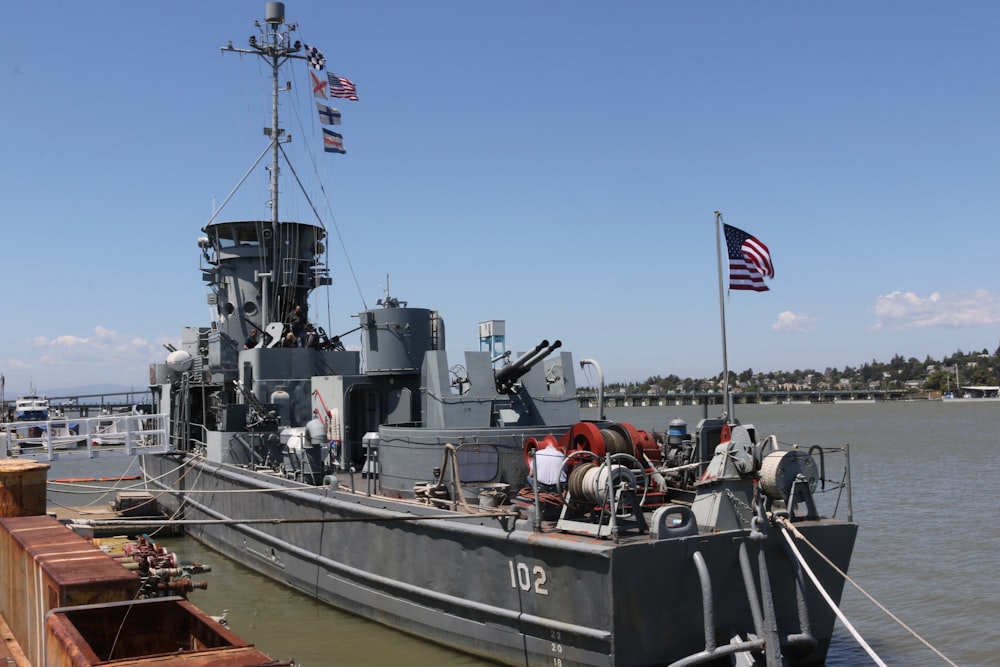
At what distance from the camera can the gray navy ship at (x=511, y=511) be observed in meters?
8.69

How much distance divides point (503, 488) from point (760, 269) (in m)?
4.77

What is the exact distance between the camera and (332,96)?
72.2 ft

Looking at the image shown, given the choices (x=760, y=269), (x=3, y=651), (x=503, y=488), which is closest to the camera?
(x=3, y=651)

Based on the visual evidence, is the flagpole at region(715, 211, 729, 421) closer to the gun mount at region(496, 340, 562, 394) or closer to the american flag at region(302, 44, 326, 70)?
the gun mount at region(496, 340, 562, 394)

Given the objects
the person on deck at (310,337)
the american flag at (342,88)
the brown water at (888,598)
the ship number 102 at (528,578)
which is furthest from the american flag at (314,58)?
the ship number 102 at (528,578)

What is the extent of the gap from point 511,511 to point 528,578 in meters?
0.75

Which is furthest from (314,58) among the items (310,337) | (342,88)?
(310,337)

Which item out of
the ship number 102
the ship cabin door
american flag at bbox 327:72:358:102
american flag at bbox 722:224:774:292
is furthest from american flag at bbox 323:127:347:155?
the ship number 102

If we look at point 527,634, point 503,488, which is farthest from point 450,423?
point 527,634

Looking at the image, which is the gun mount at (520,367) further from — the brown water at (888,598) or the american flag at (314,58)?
the american flag at (314,58)

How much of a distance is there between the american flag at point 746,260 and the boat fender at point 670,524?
4.29 m

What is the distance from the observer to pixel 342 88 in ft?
72.0

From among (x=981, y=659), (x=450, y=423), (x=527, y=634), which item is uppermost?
(x=450, y=423)

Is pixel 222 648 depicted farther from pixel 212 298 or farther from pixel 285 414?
pixel 212 298
